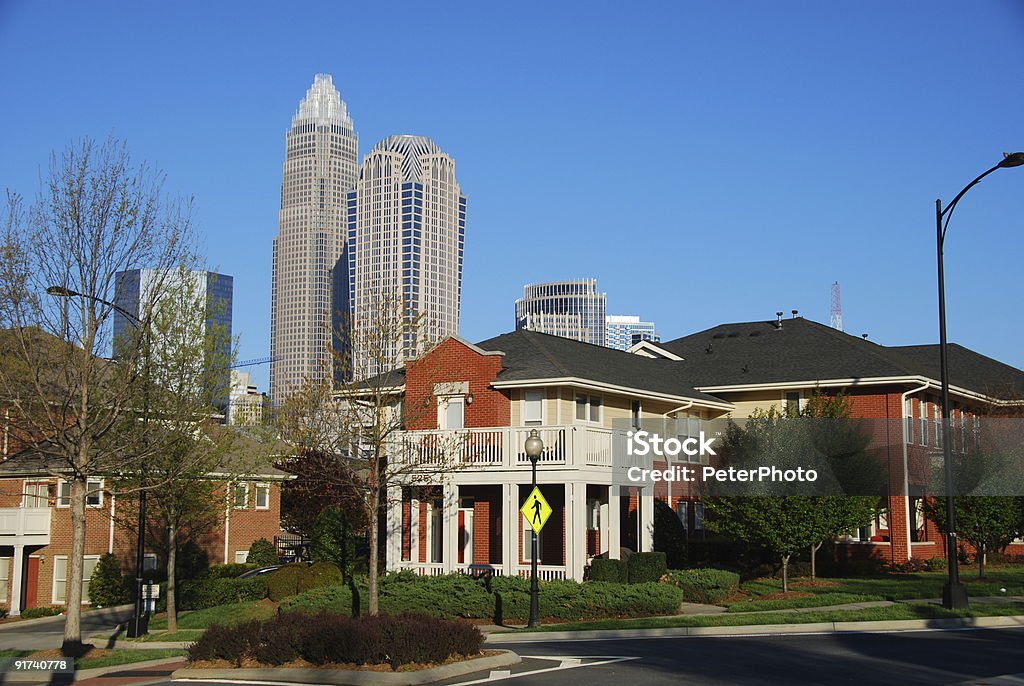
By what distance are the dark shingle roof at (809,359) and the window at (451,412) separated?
12298 mm

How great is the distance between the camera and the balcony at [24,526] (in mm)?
45500

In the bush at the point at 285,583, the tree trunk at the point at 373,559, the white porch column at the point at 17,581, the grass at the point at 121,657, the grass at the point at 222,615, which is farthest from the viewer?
the white porch column at the point at 17,581

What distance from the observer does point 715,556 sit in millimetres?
39469

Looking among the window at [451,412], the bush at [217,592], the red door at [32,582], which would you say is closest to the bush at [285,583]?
the bush at [217,592]

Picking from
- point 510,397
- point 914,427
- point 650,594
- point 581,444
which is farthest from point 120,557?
point 914,427

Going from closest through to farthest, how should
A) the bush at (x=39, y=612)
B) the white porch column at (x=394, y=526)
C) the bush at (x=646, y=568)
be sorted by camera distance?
the bush at (x=646, y=568), the white porch column at (x=394, y=526), the bush at (x=39, y=612)

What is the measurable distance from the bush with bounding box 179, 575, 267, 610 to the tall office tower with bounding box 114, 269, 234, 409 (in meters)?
9.92

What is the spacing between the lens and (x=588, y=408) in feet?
121

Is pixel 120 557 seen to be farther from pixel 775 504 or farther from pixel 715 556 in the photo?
pixel 775 504

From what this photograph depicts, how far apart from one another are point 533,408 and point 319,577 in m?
8.54

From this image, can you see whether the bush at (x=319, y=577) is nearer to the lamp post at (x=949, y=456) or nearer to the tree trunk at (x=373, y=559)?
the tree trunk at (x=373, y=559)

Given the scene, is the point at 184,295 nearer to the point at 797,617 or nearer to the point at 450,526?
the point at 450,526

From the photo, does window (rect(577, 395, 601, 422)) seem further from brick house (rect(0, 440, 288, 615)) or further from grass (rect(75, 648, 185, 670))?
grass (rect(75, 648, 185, 670))

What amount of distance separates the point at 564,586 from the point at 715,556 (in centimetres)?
1241
